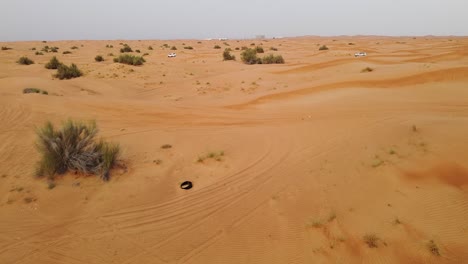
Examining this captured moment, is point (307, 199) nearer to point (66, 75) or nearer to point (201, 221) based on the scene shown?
point (201, 221)

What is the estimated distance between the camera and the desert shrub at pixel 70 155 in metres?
5.52

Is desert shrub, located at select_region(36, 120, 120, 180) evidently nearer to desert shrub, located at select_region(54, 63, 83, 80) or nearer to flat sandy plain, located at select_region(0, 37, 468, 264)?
flat sandy plain, located at select_region(0, 37, 468, 264)

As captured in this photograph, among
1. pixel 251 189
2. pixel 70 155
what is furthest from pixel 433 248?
pixel 70 155

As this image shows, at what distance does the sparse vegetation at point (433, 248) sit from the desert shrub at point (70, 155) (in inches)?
198

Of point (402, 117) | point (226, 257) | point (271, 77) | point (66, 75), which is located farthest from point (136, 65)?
point (226, 257)

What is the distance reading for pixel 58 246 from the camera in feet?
13.1

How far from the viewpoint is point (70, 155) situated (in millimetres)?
5625

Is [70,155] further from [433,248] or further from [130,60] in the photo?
[130,60]

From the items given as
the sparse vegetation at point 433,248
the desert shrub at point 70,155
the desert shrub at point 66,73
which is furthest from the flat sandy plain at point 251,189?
the desert shrub at point 66,73

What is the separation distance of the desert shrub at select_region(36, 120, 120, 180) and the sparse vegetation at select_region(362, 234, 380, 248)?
14.2ft

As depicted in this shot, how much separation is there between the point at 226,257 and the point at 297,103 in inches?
326

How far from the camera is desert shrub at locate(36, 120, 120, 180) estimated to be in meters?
5.52

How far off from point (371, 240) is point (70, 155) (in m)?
5.16

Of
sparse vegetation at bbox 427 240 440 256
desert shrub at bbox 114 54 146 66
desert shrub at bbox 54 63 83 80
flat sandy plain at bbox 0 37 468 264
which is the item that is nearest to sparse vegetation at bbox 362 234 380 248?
flat sandy plain at bbox 0 37 468 264
